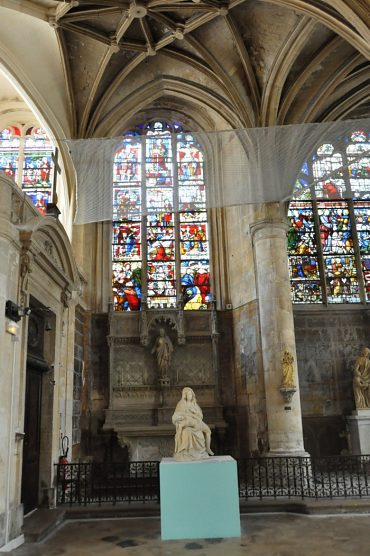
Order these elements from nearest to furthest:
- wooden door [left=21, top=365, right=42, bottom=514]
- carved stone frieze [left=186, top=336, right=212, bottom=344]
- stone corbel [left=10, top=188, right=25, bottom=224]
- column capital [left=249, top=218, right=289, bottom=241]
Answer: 1. stone corbel [left=10, top=188, right=25, bottom=224]
2. wooden door [left=21, top=365, right=42, bottom=514]
3. column capital [left=249, top=218, right=289, bottom=241]
4. carved stone frieze [left=186, top=336, right=212, bottom=344]

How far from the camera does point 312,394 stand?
45.9 ft

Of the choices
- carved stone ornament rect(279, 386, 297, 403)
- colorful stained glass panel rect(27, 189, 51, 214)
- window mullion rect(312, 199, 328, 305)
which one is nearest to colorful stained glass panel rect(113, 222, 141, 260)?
colorful stained glass panel rect(27, 189, 51, 214)

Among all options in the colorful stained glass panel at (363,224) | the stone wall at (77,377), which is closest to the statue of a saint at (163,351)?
the stone wall at (77,377)

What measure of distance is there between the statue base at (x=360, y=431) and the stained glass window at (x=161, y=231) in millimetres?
4798

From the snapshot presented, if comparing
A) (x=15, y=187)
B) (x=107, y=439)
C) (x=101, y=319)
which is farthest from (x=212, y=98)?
(x=107, y=439)

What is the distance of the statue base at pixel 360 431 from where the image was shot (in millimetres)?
12906

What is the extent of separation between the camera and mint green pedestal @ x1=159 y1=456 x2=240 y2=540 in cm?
680

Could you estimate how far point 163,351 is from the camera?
1323 centimetres

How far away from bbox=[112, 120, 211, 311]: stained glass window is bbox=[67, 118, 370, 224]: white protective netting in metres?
5.92

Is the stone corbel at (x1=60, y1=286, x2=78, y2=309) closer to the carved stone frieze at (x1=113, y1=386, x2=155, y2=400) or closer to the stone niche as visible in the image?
the stone niche

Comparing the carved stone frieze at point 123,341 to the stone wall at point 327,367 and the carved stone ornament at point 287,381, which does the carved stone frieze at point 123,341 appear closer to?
the carved stone ornament at point 287,381

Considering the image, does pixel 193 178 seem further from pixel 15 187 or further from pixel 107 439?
pixel 15 187

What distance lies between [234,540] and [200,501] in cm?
63

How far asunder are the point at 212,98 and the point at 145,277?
17.0 feet
